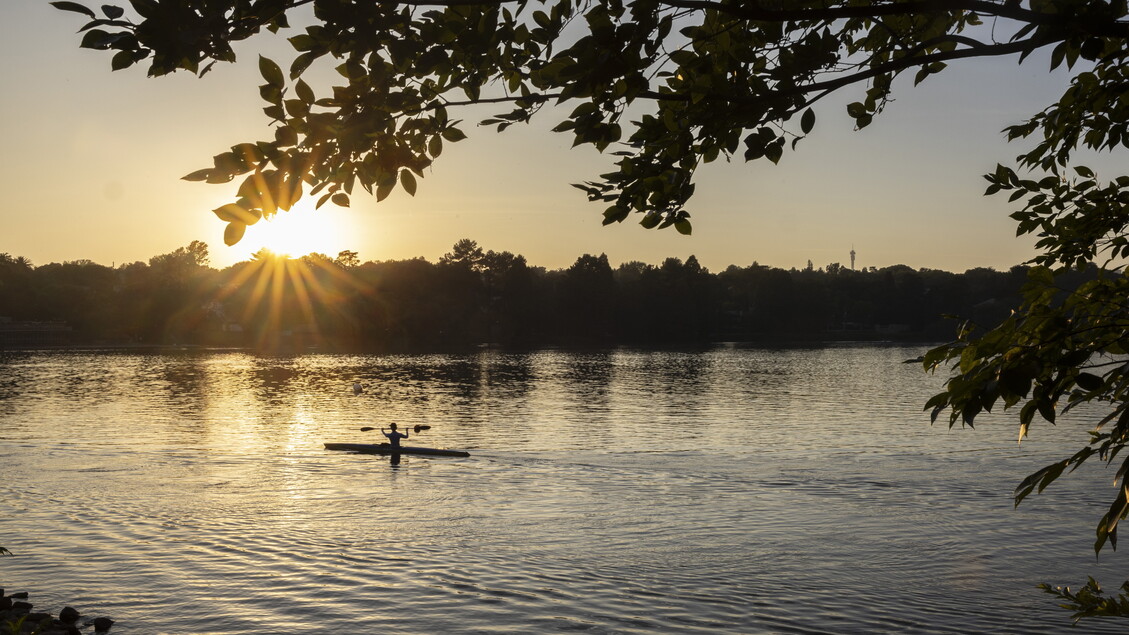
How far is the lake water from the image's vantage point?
18.4m

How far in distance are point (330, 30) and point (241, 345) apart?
590ft

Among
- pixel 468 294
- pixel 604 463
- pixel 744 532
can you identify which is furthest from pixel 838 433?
pixel 468 294

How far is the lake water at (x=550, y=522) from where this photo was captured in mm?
18391

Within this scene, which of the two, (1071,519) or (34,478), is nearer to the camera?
(1071,519)

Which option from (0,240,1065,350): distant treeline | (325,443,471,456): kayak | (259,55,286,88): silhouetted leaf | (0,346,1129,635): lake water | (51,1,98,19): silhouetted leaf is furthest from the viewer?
(0,240,1065,350): distant treeline

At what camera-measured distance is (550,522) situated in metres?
26.4

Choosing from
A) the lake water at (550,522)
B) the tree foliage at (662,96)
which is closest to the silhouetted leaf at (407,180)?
the tree foliage at (662,96)

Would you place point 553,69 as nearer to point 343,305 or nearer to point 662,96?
point 662,96

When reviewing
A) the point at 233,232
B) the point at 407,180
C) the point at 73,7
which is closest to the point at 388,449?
the point at 407,180

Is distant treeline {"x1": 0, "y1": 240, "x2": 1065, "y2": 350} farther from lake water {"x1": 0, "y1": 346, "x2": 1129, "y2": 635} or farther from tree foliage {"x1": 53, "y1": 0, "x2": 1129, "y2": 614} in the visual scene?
tree foliage {"x1": 53, "y1": 0, "x2": 1129, "y2": 614}

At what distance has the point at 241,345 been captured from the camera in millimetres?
176625

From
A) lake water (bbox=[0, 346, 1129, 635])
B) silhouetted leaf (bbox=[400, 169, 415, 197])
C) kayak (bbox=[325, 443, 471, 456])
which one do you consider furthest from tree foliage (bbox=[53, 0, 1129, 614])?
kayak (bbox=[325, 443, 471, 456])

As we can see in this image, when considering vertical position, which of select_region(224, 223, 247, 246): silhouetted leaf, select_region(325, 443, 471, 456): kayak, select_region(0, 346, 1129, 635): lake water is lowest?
select_region(0, 346, 1129, 635): lake water

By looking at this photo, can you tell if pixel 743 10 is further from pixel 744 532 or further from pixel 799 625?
pixel 744 532
